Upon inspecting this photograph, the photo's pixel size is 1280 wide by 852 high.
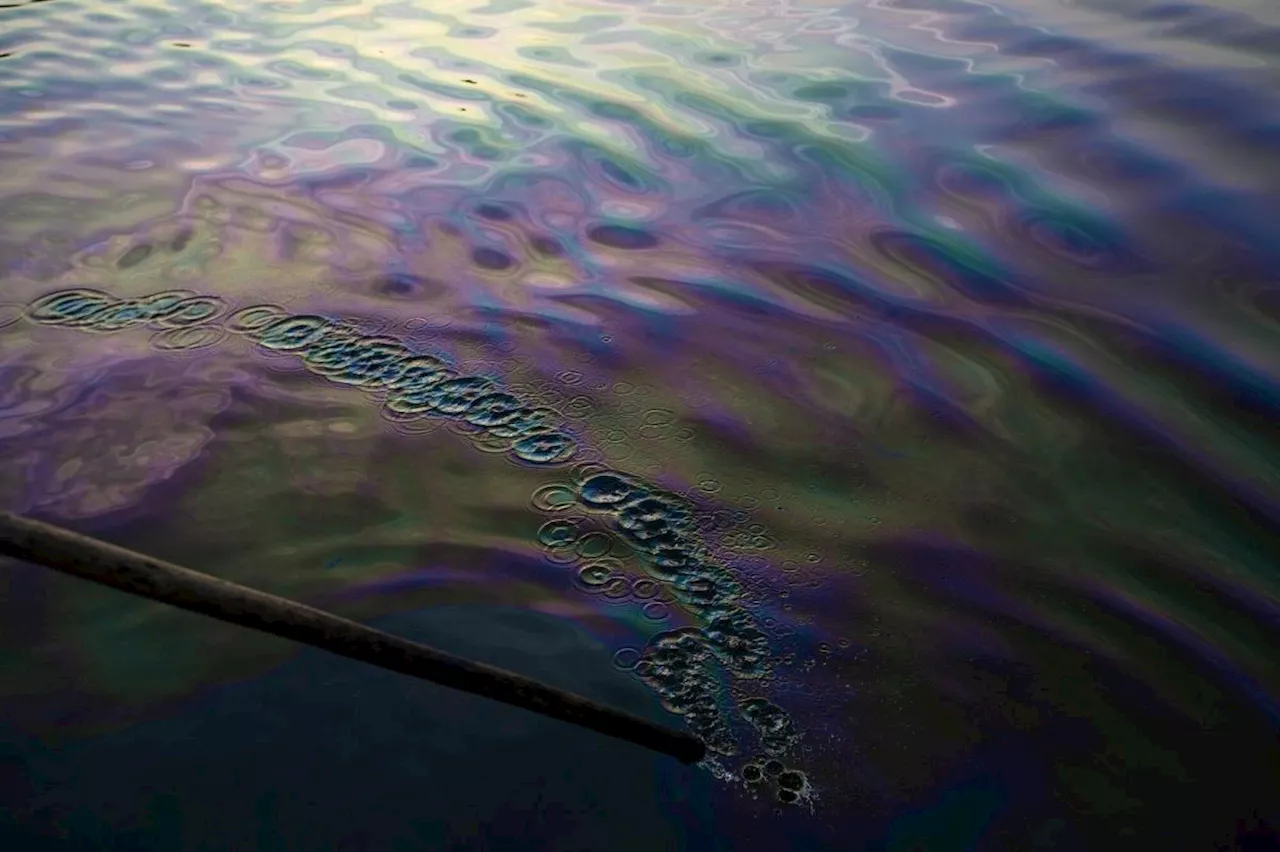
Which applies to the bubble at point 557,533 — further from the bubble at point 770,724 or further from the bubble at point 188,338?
the bubble at point 188,338

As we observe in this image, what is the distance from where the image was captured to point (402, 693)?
98.0 inches

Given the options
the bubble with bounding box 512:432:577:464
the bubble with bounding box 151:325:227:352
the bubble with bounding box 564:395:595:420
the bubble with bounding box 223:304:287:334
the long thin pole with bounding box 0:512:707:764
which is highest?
the long thin pole with bounding box 0:512:707:764

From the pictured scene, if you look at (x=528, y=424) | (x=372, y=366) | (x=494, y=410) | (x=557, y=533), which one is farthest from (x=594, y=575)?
(x=372, y=366)

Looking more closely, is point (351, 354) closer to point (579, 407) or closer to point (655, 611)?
point (579, 407)

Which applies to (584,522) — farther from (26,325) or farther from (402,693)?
(26,325)

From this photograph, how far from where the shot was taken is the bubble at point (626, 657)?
258 cm

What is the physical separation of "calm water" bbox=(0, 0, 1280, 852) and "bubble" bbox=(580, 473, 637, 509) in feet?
0.04

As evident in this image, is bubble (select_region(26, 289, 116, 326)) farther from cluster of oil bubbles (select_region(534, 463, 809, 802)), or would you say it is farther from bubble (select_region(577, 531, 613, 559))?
bubble (select_region(577, 531, 613, 559))

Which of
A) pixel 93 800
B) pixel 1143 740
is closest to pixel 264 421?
pixel 93 800

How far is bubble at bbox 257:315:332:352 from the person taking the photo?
3.88 metres

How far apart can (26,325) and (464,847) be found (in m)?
3.17

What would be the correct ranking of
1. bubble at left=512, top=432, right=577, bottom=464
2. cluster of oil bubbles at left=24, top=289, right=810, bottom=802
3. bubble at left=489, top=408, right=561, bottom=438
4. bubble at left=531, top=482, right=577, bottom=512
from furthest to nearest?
1. bubble at left=489, top=408, right=561, bottom=438
2. bubble at left=512, top=432, right=577, bottom=464
3. bubble at left=531, top=482, right=577, bottom=512
4. cluster of oil bubbles at left=24, top=289, right=810, bottom=802

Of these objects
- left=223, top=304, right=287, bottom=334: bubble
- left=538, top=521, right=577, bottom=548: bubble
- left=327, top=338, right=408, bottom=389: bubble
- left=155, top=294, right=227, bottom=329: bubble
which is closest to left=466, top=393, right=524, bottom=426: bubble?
left=327, top=338, right=408, bottom=389: bubble

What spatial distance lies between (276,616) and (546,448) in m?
1.76
